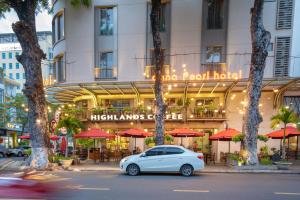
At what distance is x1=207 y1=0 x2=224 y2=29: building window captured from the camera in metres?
18.3

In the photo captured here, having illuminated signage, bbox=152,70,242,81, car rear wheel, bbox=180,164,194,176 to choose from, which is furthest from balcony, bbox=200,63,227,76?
car rear wheel, bbox=180,164,194,176

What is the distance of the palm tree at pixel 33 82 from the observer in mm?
13305

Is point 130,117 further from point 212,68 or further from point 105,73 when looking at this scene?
point 212,68

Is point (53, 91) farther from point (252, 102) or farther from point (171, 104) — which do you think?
point (252, 102)

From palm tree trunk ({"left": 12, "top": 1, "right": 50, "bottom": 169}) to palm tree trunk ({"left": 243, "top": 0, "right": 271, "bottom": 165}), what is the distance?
12.8 metres

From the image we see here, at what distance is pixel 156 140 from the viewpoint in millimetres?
14992

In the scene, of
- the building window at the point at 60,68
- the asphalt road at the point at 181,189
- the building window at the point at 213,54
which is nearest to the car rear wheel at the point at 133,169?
the asphalt road at the point at 181,189

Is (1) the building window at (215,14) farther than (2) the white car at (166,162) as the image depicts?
Yes

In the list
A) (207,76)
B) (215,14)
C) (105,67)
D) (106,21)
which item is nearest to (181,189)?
(207,76)

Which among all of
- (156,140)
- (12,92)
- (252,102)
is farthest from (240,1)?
(12,92)

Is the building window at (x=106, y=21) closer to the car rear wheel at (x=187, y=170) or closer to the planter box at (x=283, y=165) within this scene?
the car rear wheel at (x=187, y=170)

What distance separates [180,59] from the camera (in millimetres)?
18094

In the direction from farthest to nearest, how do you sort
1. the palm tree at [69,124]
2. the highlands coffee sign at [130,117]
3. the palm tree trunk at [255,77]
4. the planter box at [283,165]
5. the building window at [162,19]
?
1. the building window at [162,19]
2. the highlands coffee sign at [130,117]
3. the palm tree at [69,124]
4. the palm tree trunk at [255,77]
5. the planter box at [283,165]

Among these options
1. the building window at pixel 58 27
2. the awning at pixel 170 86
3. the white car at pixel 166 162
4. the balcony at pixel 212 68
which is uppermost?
the building window at pixel 58 27
